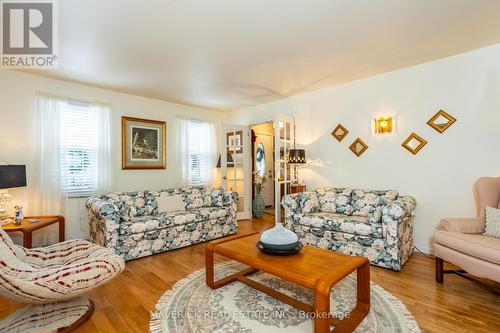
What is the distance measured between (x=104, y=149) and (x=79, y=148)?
34cm

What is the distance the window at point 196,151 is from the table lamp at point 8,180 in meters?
2.43

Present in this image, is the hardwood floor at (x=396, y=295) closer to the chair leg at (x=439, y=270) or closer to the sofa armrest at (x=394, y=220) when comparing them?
the chair leg at (x=439, y=270)

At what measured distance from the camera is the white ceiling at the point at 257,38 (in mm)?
2090

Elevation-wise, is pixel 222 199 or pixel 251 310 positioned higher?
pixel 222 199

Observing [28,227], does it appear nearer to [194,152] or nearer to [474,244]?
[194,152]

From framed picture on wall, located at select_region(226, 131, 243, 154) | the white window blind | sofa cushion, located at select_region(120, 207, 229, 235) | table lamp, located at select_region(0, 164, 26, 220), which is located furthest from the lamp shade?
framed picture on wall, located at select_region(226, 131, 243, 154)

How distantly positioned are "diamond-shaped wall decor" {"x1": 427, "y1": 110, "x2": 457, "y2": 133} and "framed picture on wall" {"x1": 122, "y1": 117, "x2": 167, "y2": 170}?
435 cm

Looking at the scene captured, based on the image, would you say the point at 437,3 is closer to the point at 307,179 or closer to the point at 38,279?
the point at 307,179

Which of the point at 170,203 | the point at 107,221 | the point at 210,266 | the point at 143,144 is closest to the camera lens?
the point at 210,266

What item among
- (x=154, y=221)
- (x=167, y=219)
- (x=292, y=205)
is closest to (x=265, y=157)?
(x=292, y=205)

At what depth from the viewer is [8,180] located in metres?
2.79

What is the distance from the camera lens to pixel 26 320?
1.83 m

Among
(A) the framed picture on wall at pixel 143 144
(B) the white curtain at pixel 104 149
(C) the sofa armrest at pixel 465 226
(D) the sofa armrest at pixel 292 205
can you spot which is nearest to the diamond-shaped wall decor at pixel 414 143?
(C) the sofa armrest at pixel 465 226

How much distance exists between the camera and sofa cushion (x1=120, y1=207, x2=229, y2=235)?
3.11 meters
